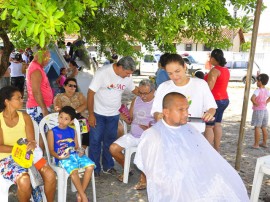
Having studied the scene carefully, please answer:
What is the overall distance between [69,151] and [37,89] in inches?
39.6

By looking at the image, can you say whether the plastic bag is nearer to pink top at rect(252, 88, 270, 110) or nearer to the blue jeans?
the blue jeans

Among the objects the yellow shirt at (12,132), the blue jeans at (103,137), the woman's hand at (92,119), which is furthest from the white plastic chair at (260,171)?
the yellow shirt at (12,132)

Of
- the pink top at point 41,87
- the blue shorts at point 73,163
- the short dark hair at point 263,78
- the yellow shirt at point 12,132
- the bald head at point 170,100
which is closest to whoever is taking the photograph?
the bald head at point 170,100

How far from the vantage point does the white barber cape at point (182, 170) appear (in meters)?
2.63

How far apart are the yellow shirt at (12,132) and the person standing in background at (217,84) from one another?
303 centimetres

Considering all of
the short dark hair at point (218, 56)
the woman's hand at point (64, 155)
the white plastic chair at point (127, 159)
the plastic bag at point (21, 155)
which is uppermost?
the short dark hair at point (218, 56)

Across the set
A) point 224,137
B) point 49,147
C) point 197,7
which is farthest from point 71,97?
point 224,137

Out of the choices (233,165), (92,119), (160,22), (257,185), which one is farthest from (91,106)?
(233,165)

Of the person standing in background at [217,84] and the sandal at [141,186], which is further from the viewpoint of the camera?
the person standing in background at [217,84]

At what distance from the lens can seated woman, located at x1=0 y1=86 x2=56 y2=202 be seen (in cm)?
345

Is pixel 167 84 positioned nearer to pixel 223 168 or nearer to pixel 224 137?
pixel 223 168

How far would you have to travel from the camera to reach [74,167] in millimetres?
3822

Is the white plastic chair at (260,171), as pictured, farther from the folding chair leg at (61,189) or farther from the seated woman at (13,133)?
the seated woman at (13,133)

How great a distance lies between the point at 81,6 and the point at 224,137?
6057mm
